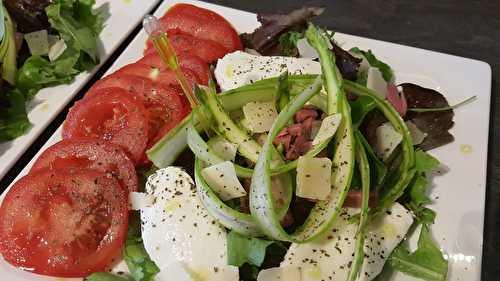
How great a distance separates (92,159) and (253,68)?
2.26 ft

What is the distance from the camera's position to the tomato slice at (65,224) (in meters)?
1.79

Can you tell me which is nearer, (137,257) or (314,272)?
(314,272)

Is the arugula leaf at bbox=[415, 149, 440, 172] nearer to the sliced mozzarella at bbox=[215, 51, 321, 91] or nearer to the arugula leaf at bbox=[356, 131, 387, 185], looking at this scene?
the arugula leaf at bbox=[356, 131, 387, 185]

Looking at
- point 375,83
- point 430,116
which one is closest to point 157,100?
point 375,83

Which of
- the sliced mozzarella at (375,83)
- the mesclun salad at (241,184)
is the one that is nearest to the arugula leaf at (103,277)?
the mesclun salad at (241,184)

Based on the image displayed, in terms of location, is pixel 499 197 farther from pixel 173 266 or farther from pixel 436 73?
pixel 173 266

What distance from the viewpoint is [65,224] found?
1.81 meters

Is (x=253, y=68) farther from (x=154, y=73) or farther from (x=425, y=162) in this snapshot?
(x=425, y=162)

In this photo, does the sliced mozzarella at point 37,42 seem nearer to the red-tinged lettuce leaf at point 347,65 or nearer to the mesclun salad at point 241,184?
the mesclun salad at point 241,184

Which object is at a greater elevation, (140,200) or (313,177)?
(313,177)

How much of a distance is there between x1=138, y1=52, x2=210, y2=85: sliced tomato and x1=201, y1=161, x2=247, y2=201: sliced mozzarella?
24.1 inches

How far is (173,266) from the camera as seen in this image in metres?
1.68

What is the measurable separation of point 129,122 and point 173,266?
1.90 ft

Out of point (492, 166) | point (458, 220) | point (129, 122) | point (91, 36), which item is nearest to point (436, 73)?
point (492, 166)
